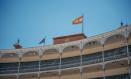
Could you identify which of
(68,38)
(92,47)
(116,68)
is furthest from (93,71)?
(68,38)

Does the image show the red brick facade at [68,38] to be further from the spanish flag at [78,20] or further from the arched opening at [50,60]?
the spanish flag at [78,20]

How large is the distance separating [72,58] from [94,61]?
20.0 feet

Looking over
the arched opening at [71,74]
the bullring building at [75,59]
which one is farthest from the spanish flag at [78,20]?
the arched opening at [71,74]

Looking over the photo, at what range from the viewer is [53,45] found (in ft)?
209

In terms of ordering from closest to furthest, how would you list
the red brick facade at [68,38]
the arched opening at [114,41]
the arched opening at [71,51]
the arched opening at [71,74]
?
the arched opening at [114,41] → the arched opening at [71,74] → the arched opening at [71,51] → the red brick facade at [68,38]

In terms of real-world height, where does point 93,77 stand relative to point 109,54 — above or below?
below

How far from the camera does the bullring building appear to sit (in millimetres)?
54688

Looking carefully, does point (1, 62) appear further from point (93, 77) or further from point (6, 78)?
point (93, 77)

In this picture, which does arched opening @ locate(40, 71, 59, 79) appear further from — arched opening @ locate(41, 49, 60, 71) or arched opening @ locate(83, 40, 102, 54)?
arched opening @ locate(83, 40, 102, 54)

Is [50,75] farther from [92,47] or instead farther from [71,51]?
[92,47]

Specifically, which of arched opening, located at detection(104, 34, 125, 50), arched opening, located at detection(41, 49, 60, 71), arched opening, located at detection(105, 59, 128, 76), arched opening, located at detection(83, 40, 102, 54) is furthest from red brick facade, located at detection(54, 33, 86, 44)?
arched opening, located at detection(105, 59, 128, 76)

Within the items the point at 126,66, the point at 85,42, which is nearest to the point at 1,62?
the point at 85,42

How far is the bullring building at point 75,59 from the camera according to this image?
54.7 meters

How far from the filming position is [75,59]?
6247 cm
